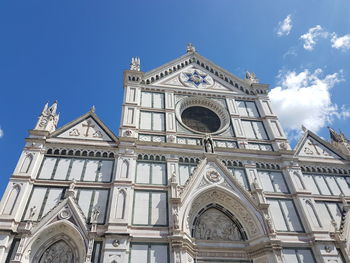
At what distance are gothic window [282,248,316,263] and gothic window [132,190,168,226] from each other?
599cm

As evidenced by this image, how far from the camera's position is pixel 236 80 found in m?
21.6

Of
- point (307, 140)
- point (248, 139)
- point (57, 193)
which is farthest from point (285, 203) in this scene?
point (57, 193)

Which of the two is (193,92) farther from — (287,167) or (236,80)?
(287,167)

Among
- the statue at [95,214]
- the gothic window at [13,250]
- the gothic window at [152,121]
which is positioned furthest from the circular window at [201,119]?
the gothic window at [13,250]

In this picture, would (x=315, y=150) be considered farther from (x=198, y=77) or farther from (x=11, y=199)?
(x=11, y=199)

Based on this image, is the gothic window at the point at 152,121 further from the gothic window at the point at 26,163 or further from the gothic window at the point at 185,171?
the gothic window at the point at 26,163

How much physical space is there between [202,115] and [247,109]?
11.6 feet

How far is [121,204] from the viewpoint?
12.7m

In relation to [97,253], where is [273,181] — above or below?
above

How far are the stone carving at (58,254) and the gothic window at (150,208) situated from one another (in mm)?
3084

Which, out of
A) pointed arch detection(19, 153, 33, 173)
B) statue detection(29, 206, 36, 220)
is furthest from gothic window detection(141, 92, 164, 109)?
statue detection(29, 206, 36, 220)

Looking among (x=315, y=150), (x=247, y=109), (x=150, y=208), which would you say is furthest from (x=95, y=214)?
(x=315, y=150)

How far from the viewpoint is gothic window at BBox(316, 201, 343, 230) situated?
1439 centimetres

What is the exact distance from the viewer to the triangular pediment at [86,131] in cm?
1561
